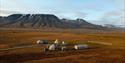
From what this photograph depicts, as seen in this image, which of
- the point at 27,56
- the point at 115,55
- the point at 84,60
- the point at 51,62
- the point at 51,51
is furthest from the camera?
the point at 51,51

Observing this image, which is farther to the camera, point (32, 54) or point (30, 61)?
point (32, 54)

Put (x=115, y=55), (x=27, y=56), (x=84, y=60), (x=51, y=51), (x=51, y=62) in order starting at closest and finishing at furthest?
1. (x=51, y=62)
2. (x=84, y=60)
3. (x=27, y=56)
4. (x=115, y=55)
5. (x=51, y=51)

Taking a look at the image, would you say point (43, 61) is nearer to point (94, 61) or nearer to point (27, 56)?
point (27, 56)

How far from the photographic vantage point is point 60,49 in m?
60.5

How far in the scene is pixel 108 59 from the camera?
47875 mm

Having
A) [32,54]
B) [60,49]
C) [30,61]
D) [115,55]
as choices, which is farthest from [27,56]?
[115,55]

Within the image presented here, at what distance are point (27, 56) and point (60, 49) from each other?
45.9 ft

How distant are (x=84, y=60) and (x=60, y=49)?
15.7 metres

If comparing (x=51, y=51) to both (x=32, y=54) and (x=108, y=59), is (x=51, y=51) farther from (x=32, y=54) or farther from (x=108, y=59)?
(x=108, y=59)

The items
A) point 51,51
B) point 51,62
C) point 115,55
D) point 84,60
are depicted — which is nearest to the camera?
point 51,62

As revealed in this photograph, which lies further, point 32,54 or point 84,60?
point 32,54

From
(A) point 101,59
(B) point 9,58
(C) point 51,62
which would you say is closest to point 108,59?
(A) point 101,59

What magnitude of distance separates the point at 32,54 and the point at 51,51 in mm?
7280

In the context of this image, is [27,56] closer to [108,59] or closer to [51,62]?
[51,62]
